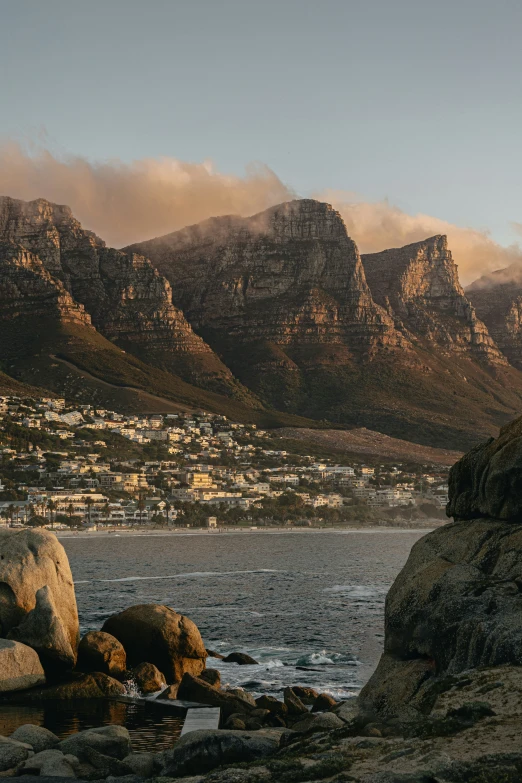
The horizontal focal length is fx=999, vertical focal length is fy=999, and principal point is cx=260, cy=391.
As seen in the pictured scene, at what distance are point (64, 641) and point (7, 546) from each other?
533 cm

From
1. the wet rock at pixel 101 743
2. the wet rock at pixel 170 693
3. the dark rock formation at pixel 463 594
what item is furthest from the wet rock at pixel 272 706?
the dark rock formation at pixel 463 594

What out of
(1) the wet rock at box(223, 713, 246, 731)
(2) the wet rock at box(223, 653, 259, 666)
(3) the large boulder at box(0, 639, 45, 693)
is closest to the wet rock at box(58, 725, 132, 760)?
(1) the wet rock at box(223, 713, 246, 731)

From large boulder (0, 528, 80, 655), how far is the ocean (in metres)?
7.37

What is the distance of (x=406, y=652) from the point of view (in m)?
23.9

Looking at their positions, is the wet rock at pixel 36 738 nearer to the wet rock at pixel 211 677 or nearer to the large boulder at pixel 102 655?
the large boulder at pixel 102 655

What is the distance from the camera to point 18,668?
35344mm

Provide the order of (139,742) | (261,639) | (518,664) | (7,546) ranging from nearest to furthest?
(518,664), (139,742), (7,546), (261,639)

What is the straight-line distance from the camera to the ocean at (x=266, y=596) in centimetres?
4719

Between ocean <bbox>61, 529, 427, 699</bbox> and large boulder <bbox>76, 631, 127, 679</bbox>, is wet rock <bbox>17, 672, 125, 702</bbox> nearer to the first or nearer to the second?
large boulder <bbox>76, 631, 127, 679</bbox>

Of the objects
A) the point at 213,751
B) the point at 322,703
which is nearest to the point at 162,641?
the point at 322,703

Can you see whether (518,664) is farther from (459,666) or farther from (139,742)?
(139,742)

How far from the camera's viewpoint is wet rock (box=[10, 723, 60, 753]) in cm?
2578

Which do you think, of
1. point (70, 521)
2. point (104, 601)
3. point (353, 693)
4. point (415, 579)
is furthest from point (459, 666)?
point (70, 521)

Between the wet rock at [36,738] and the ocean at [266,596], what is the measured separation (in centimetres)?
1441
